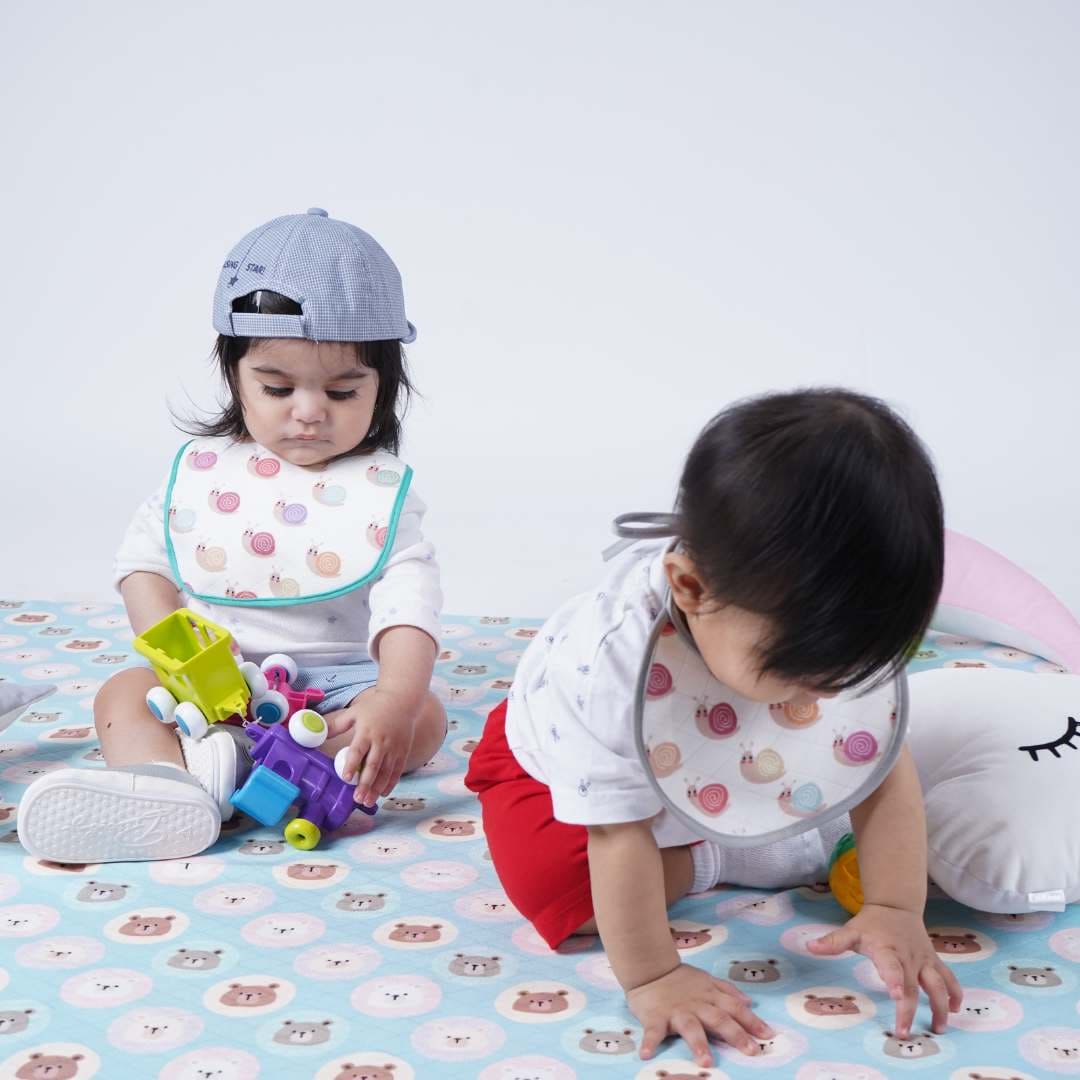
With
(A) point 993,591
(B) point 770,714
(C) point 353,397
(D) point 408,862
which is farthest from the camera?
(A) point 993,591

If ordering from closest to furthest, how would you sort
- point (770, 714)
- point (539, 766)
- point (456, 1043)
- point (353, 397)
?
point (456, 1043) < point (770, 714) < point (539, 766) < point (353, 397)

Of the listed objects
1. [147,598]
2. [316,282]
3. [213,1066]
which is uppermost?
[316,282]

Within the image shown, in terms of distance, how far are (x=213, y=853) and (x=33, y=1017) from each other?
32cm

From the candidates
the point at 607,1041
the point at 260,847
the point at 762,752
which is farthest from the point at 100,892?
the point at 762,752

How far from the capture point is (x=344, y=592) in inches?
66.2

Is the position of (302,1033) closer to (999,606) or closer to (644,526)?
(644,526)

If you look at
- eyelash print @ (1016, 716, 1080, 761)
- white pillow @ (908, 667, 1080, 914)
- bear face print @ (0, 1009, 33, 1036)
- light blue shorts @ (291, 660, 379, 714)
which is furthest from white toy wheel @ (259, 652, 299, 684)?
eyelash print @ (1016, 716, 1080, 761)

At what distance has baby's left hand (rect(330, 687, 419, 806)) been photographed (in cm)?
145

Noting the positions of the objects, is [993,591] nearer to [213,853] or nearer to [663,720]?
[663,720]

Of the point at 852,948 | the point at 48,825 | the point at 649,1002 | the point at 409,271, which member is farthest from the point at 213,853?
the point at 409,271

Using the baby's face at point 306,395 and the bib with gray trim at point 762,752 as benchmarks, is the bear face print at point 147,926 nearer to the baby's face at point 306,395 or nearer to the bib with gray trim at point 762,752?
the bib with gray trim at point 762,752

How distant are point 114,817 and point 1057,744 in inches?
34.4

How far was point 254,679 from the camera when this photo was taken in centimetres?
157

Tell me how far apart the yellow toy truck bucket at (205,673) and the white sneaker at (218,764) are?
0.04 meters
